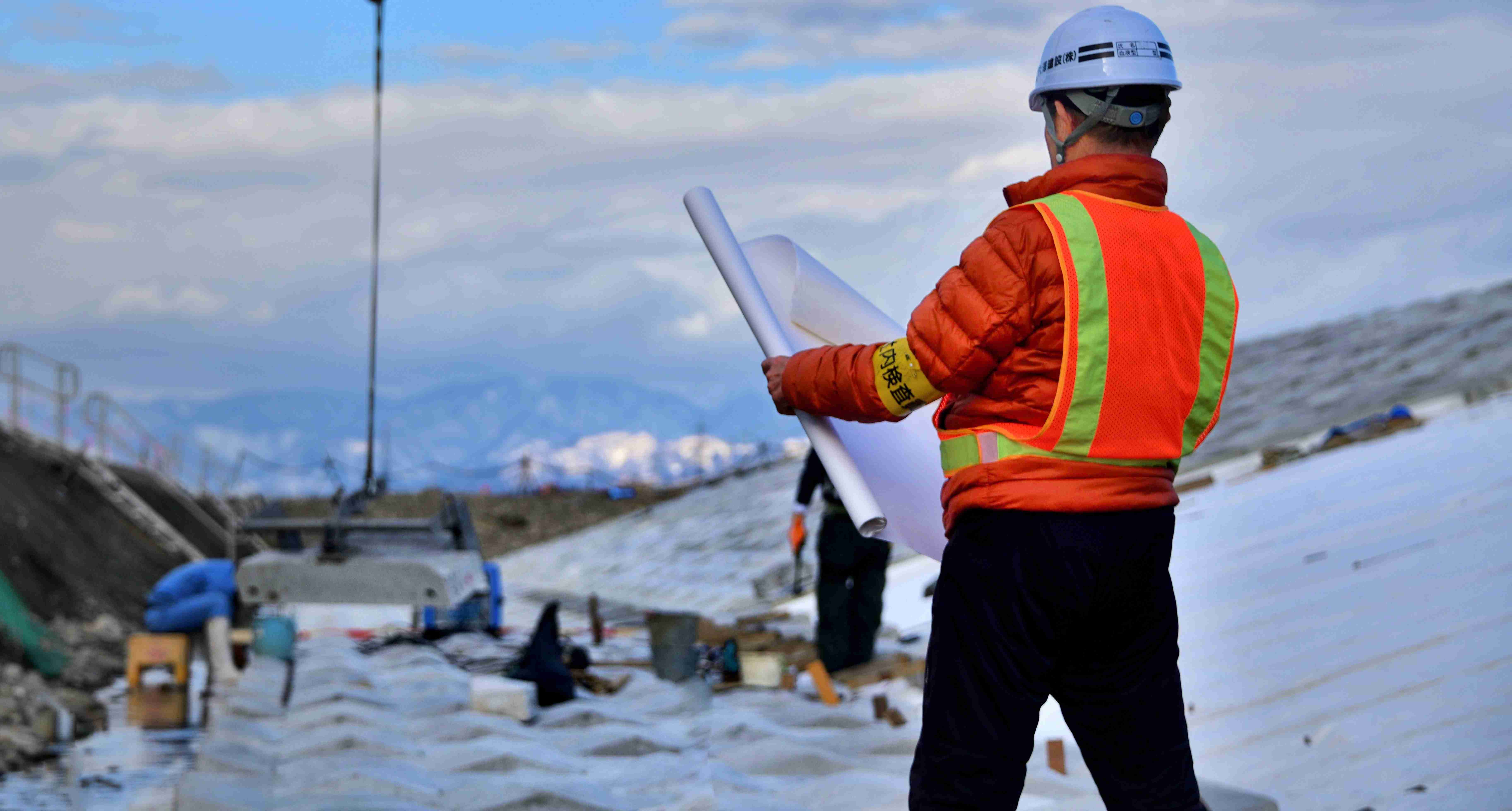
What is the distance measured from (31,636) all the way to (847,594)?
7.47 metres

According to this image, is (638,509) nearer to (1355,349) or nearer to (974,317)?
(1355,349)

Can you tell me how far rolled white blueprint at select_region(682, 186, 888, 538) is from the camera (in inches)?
82.0

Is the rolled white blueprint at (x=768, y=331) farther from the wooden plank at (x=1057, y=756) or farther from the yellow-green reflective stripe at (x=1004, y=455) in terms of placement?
the wooden plank at (x=1057, y=756)

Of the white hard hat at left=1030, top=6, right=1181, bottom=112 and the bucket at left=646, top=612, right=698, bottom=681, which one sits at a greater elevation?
the white hard hat at left=1030, top=6, right=1181, bottom=112

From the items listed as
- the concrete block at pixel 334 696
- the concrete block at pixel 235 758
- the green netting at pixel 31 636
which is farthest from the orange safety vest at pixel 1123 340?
the green netting at pixel 31 636

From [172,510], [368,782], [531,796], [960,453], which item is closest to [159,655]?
[368,782]

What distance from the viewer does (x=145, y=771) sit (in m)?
6.56

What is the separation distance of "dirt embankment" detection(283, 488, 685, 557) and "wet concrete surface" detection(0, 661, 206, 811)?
13.1 m

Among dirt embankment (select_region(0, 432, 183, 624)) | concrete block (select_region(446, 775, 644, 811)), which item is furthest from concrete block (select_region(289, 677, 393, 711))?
dirt embankment (select_region(0, 432, 183, 624))

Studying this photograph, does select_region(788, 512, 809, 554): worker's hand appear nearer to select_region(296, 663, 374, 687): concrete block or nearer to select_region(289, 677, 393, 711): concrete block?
select_region(289, 677, 393, 711): concrete block

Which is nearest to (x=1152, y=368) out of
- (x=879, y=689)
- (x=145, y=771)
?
(x=879, y=689)

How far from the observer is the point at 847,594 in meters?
6.34

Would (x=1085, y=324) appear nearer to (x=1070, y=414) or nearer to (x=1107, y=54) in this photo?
(x=1070, y=414)

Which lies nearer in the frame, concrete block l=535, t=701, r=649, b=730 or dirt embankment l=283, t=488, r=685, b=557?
concrete block l=535, t=701, r=649, b=730
